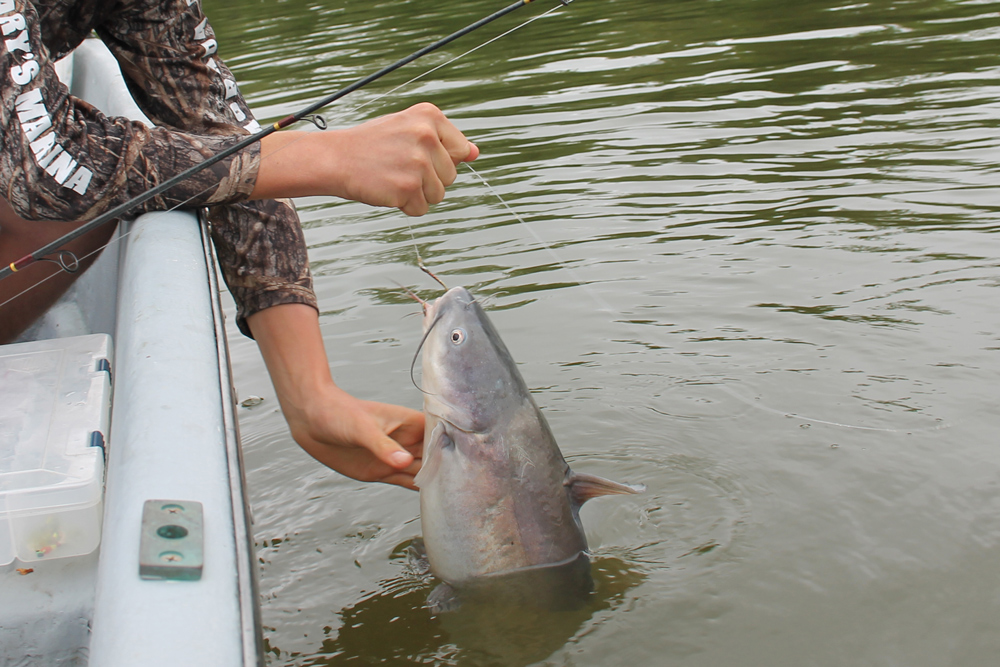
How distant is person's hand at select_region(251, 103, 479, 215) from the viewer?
215 centimetres

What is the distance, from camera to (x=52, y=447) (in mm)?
2008

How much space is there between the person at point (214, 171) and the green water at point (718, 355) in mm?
514

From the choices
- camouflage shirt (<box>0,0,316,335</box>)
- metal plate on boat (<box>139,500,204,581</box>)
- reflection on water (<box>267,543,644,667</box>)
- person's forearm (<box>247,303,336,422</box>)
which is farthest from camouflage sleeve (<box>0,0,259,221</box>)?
reflection on water (<box>267,543,644,667</box>)

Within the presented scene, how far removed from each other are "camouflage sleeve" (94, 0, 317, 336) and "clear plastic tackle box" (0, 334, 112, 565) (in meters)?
0.52

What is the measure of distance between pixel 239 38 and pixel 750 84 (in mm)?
7488

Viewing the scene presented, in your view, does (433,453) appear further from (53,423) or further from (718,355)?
(718,355)

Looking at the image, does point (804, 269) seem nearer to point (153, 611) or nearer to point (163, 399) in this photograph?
point (163, 399)

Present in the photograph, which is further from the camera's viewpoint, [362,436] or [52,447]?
[362,436]

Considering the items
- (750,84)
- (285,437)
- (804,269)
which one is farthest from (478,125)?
(285,437)

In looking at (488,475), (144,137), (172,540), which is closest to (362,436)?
(488,475)

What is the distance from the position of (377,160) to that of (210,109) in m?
1.06

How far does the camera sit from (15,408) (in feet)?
7.11

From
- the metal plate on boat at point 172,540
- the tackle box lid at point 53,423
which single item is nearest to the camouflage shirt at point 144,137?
the tackle box lid at point 53,423

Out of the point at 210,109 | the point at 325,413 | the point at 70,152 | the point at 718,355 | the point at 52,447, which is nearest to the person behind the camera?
the point at 52,447
